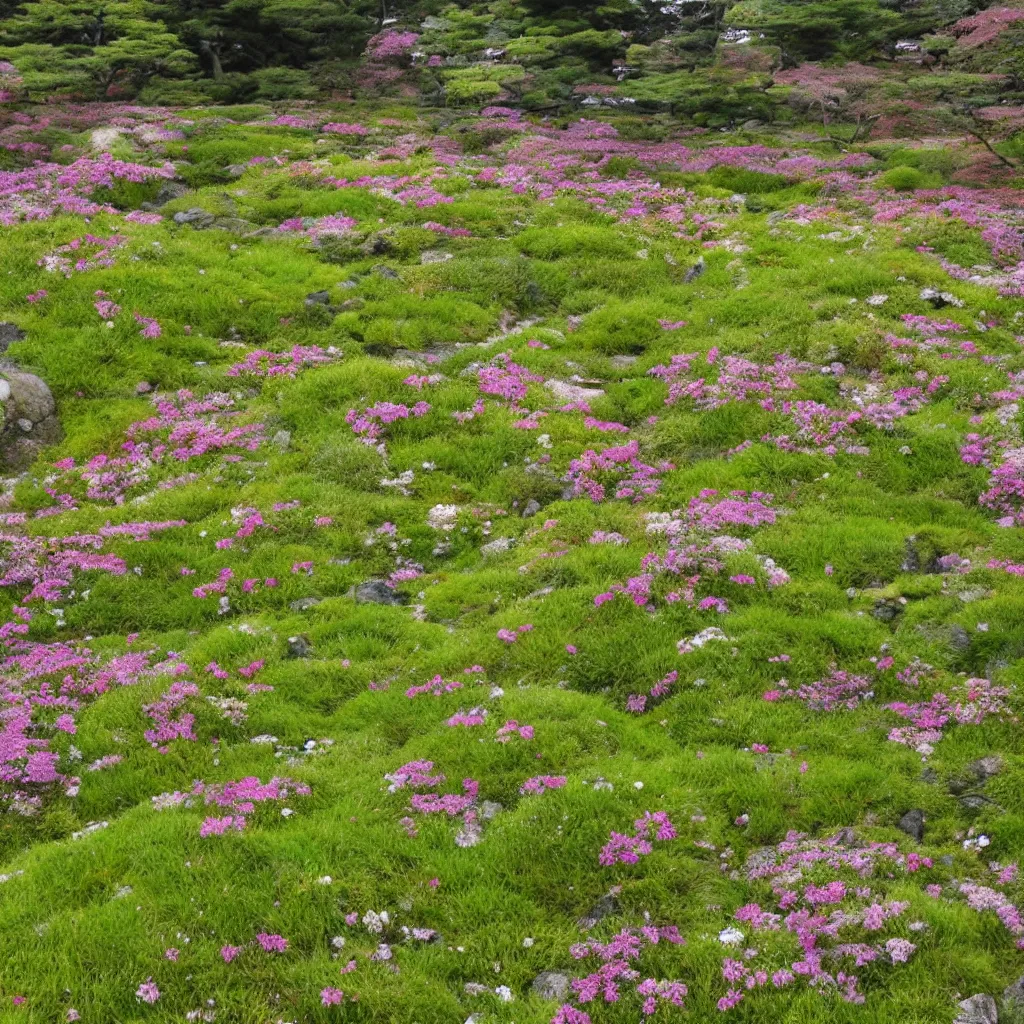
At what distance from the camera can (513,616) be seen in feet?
44.0

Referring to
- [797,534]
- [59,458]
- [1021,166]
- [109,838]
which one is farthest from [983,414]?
[1021,166]

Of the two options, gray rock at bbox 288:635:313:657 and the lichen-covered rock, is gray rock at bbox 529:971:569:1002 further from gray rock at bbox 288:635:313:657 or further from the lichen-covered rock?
the lichen-covered rock

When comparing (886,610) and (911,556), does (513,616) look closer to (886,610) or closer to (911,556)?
(886,610)

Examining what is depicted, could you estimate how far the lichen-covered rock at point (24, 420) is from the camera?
18.4 metres

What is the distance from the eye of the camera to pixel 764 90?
132 feet

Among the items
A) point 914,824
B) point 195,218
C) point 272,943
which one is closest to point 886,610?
point 914,824

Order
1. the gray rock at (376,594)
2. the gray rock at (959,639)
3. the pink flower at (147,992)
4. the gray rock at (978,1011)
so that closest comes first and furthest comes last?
the gray rock at (978,1011)
the pink flower at (147,992)
the gray rock at (959,639)
the gray rock at (376,594)

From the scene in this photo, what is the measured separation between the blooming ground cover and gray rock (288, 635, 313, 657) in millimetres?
45

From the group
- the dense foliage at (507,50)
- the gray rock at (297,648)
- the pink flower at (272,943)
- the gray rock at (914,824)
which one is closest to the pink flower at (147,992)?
the pink flower at (272,943)

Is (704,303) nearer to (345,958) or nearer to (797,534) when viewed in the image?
(797,534)

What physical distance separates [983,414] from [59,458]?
1776 centimetres

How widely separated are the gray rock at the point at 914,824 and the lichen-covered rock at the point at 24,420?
16.6 m

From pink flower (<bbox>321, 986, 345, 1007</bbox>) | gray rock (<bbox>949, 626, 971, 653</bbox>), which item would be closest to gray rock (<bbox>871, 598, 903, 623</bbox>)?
gray rock (<bbox>949, 626, 971, 653</bbox>)

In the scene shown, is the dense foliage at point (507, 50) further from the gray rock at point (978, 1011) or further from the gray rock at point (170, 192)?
the gray rock at point (978, 1011)
